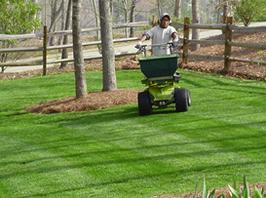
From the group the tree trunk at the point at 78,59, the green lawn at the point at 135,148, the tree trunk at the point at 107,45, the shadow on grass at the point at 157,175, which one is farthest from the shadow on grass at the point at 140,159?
the tree trunk at the point at 107,45

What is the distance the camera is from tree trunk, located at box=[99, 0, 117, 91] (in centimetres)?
1332

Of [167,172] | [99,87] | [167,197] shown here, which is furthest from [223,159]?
[99,87]

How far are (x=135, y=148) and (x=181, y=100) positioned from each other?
2393 mm

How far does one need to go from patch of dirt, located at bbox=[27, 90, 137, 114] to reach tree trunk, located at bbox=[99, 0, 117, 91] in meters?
0.30

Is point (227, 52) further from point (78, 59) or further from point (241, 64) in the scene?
point (78, 59)

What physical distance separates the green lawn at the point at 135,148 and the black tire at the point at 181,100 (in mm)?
159

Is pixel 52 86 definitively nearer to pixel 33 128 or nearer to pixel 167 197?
pixel 33 128

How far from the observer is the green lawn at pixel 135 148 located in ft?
22.9

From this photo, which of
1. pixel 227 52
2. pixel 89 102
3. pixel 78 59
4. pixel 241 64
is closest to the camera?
pixel 89 102

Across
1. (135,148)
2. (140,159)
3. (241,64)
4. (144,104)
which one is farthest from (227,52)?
(140,159)

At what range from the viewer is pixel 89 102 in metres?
12.7

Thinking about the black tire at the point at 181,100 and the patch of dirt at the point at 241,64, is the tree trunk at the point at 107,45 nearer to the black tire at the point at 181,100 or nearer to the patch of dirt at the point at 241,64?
the black tire at the point at 181,100

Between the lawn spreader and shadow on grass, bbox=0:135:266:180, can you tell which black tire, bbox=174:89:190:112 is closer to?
the lawn spreader

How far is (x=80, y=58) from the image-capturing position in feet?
42.3
